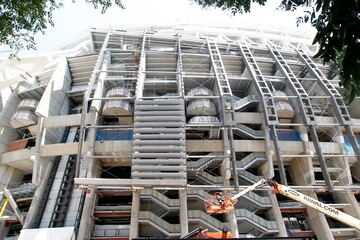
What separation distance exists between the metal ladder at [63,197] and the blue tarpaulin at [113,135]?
752 centimetres

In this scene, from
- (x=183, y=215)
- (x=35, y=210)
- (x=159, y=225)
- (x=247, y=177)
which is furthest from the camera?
(x=247, y=177)

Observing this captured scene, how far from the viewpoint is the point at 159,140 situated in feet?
114

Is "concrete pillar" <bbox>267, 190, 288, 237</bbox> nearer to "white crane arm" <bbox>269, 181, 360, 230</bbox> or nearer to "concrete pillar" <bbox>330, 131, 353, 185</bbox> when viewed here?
"concrete pillar" <bbox>330, 131, 353, 185</bbox>

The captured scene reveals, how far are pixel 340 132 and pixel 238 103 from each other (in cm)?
1433

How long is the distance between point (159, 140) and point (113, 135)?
7.37 metres

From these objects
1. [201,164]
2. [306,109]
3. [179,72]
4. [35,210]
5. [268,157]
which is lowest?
[35,210]

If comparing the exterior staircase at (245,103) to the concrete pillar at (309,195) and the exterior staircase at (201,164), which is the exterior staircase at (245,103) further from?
the concrete pillar at (309,195)

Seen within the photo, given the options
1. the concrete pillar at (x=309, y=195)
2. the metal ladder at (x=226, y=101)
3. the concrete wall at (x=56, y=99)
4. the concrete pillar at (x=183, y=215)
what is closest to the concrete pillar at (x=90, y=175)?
the concrete wall at (x=56, y=99)

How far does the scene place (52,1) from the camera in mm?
13875

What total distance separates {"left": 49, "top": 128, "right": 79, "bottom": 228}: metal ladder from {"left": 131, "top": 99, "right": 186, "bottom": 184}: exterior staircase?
11280mm

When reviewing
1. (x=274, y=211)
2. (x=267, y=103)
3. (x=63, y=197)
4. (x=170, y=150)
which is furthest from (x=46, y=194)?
(x=267, y=103)

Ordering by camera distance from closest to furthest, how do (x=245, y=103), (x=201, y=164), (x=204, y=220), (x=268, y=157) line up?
1. (x=204, y=220)
2. (x=201, y=164)
3. (x=268, y=157)
4. (x=245, y=103)

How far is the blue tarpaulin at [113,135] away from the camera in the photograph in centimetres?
3821

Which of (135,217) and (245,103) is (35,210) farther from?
(245,103)
